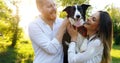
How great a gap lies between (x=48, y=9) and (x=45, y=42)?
329mm

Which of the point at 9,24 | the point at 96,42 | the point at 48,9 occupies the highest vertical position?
the point at 48,9

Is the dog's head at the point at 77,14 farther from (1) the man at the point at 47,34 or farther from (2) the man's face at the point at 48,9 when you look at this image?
(2) the man's face at the point at 48,9

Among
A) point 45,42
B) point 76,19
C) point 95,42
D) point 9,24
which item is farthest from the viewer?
point 9,24

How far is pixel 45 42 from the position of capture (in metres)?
3.58

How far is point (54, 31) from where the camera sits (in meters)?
3.69

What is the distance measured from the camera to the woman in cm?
349

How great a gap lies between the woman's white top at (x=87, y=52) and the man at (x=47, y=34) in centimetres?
17

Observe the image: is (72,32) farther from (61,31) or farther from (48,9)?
(48,9)

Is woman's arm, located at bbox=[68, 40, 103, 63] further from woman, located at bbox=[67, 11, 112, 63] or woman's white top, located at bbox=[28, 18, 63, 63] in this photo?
woman's white top, located at bbox=[28, 18, 63, 63]

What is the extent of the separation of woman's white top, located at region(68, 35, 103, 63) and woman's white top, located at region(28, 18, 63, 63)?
17cm

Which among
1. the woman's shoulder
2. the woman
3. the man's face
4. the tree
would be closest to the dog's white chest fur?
the woman

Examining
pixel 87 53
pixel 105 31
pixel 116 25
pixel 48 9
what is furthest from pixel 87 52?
pixel 116 25

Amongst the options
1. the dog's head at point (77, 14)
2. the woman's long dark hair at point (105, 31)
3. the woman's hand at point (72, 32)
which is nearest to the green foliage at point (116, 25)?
the dog's head at point (77, 14)

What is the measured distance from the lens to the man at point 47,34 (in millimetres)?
3588
